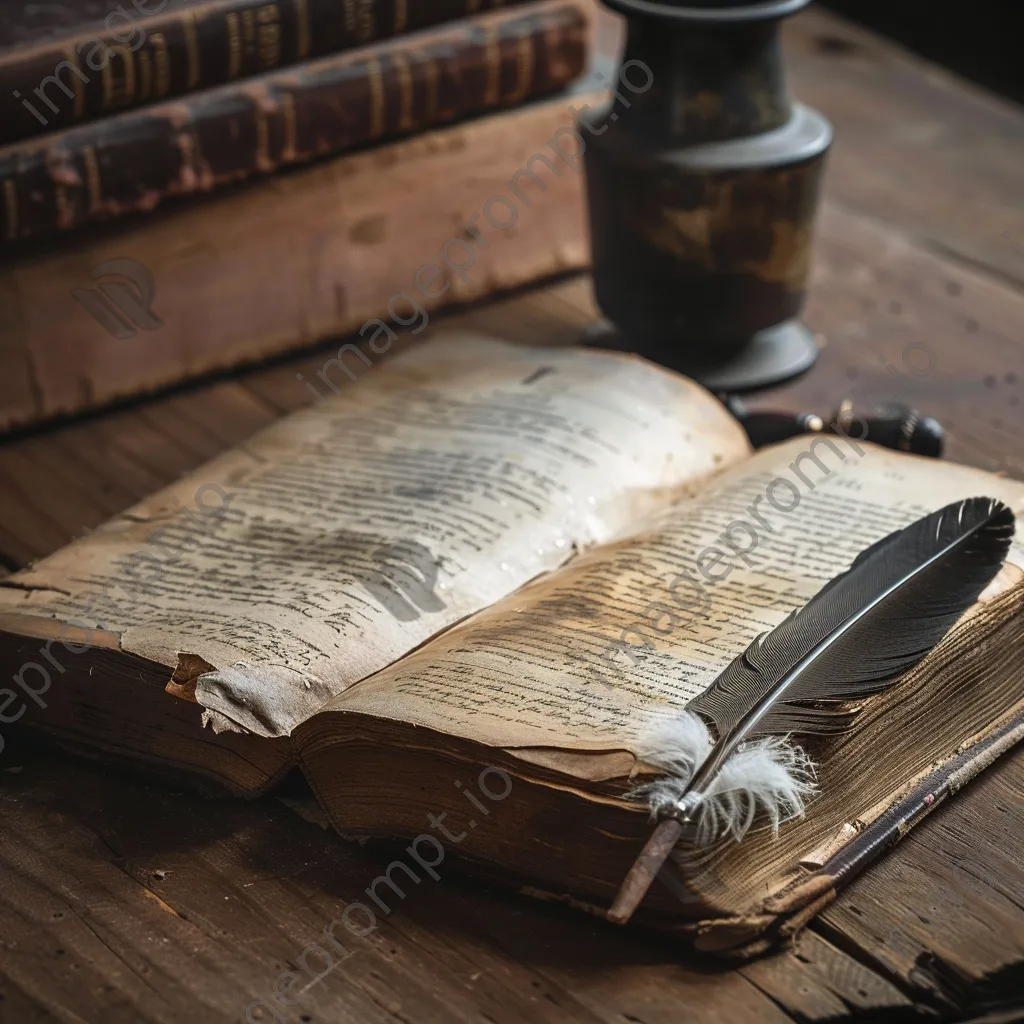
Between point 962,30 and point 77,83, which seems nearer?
point 77,83

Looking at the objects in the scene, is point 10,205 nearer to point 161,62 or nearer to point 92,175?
point 92,175

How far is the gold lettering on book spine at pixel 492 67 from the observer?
1753mm

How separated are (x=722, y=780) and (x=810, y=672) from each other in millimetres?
128

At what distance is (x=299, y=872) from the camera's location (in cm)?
104

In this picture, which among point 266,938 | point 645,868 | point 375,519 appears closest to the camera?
point 645,868

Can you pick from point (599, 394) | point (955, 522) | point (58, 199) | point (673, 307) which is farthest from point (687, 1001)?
point (58, 199)

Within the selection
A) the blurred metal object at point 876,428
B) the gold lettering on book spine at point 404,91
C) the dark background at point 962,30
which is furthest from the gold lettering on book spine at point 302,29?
the dark background at point 962,30

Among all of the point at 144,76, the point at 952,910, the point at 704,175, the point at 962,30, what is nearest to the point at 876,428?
the point at 704,175

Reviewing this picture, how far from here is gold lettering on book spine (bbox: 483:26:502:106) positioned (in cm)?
175

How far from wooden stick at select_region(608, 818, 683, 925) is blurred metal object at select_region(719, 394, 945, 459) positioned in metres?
0.69

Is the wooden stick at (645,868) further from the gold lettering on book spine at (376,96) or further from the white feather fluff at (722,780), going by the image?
the gold lettering on book spine at (376,96)

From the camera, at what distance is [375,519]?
1.28 metres

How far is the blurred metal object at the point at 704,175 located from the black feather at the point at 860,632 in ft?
1.81

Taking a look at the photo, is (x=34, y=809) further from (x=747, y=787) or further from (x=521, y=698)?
(x=747, y=787)
